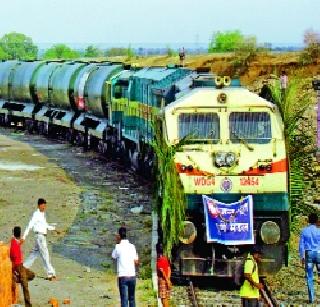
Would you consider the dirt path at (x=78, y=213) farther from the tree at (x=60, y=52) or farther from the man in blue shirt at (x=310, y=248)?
the tree at (x=60, y=52)

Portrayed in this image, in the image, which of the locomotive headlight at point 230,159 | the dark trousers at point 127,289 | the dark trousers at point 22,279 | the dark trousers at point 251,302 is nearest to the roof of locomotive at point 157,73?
the locomotive headlight at point 230,159

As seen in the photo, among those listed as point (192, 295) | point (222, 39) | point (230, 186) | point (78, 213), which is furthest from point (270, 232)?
point (222, 39)

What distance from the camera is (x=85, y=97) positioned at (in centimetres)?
3378

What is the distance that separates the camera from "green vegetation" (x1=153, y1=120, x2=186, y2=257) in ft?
40.6

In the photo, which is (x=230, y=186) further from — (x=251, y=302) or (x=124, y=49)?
(x=124, y=49)

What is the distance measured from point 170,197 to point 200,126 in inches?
58.5

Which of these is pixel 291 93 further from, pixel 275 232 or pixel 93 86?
pixel 93 86

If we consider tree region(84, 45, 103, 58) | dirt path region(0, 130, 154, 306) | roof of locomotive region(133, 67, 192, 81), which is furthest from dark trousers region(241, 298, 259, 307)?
tree region(84, 45, 103, 58)

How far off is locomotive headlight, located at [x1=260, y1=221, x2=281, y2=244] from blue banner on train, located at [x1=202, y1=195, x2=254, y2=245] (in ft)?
0.69

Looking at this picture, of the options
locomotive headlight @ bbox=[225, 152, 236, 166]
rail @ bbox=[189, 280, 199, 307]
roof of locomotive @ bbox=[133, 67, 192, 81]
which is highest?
roof of locomotive @ bbox=[133, 67, 192, 81]

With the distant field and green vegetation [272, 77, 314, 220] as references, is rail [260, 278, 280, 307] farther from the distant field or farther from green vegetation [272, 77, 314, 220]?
the distant field

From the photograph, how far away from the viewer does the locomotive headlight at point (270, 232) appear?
12.7 m

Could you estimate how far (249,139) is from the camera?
43.3 ft

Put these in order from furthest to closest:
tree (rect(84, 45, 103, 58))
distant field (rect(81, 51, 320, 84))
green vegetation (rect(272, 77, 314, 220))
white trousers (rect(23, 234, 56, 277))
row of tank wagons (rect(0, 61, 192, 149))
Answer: tree (rect(84, 45, 103, 58)) → distant field (rect(81, 51, 320, 84)) → row of tank wagons (rect(0, 61, 192, 149)) → green vegetation (rect(272, 77, 314, 220)) → white trousers (rect(23, 234, 56, 277))
